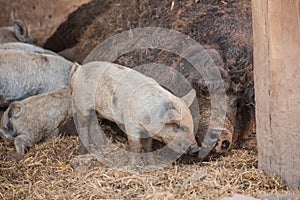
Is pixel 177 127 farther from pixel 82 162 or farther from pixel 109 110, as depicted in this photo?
pixel 82 162

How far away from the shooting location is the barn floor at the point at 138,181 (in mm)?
3410

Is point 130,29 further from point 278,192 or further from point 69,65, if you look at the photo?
point 278,192

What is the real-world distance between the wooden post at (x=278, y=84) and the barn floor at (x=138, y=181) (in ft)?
0.38

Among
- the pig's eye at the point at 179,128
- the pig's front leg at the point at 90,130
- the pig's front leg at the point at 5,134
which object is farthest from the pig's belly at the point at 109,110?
the pig's front leg at the point at 5,134

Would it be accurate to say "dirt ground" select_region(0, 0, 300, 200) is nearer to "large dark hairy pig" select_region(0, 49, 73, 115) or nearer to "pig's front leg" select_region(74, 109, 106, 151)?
"pig's front leg" select_region(74, 109, 106, 151)

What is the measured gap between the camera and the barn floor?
3.41m

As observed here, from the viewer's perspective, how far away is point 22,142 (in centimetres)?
443

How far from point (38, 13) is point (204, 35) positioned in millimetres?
2914

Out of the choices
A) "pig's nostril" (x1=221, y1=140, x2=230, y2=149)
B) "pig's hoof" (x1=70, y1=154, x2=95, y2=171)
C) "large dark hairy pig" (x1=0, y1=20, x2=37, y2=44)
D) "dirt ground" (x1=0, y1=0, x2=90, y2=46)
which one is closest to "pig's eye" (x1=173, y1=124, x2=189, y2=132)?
"pig's nostril" (x1=221, y1=140, x2=230, y2=149)

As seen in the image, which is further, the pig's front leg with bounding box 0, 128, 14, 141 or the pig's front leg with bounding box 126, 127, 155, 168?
the pig's front leg with bounding box 0, 128, 14, 141

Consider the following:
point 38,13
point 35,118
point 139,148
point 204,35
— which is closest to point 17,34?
point 38,13

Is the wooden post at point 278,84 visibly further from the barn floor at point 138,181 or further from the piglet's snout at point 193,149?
the piglet's snout at point 193,149

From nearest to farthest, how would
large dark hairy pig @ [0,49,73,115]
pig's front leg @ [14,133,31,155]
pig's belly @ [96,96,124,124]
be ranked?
pig's belly @ [96,96,124,124]
pig's front leg @ [14,133,31,155]
large dark hairy pig @ [0,49,73,115]

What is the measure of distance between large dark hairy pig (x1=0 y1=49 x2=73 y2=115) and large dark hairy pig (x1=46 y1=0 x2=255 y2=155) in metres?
0.29
